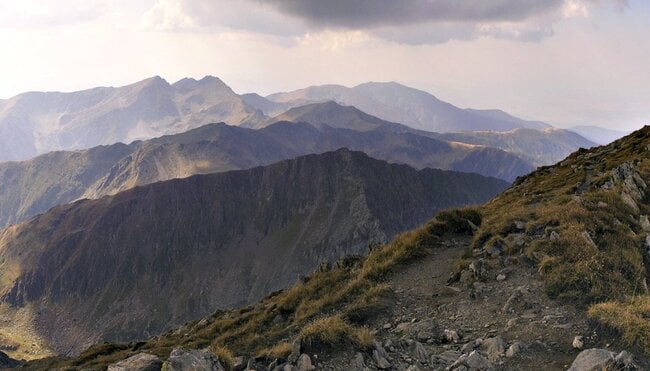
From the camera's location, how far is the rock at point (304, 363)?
10938 millimetres

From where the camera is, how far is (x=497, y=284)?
15250 millimetres

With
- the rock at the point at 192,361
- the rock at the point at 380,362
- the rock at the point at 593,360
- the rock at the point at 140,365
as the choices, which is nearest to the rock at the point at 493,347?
the rock at the point at 593,360

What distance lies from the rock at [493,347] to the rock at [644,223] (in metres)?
12.1

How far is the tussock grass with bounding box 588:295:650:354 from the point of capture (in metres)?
9.62

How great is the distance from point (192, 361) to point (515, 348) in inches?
322

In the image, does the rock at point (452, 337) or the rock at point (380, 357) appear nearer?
the rock at point (380, 357)

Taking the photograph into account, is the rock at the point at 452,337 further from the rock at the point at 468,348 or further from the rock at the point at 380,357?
the rock at the point at 380,357

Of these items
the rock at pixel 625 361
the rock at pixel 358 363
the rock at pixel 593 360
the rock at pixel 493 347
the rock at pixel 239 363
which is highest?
the rock at pixel 625 361

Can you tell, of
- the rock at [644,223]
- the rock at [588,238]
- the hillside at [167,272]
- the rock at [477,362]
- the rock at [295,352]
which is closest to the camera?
the rock at [477,362]

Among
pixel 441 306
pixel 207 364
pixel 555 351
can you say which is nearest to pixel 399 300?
pixel 441 306

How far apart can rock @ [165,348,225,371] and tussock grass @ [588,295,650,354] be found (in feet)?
32.3

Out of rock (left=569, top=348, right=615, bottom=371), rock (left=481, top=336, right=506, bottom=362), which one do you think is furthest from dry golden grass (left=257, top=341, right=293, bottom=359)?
rock (left=569, top=348, right=615, bottom=371)

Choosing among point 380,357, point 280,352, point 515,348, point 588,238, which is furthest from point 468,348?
point 588,238

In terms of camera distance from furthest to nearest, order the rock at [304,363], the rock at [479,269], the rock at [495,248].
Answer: the rock at [495,248], the rock at [479,269], the rock at [304,363]
